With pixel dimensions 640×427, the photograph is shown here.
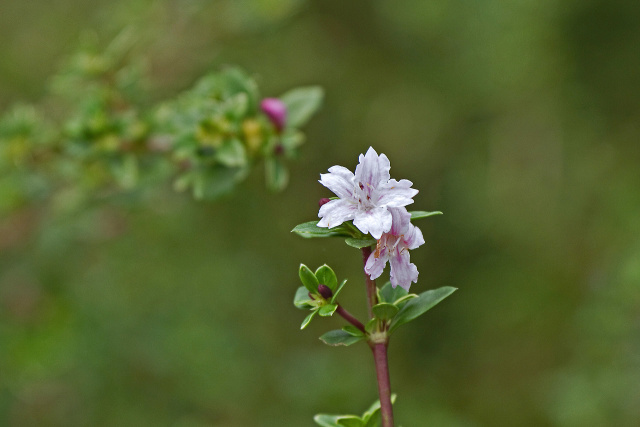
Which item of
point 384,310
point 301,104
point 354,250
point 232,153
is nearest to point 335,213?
point 384,310

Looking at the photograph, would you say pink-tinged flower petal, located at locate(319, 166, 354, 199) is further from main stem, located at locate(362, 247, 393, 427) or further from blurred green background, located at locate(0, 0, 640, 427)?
blurred green background, located at locate(0, 0, 640, 427)

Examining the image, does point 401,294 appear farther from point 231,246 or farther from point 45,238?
point 231,246

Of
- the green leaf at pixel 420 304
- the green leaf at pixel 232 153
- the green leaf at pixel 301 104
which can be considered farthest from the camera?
the green leaf at pixel 301 104

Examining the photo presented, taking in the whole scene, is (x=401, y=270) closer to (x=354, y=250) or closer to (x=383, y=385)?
(x=383, y=385)

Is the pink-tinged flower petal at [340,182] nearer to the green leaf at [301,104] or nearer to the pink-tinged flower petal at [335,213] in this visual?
the pink-tinged flower petal at [335,213]

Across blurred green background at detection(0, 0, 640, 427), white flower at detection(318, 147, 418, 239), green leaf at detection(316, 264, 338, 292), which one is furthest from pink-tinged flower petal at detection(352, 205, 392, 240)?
blurred green background at detection(0, 0, 640, 427)

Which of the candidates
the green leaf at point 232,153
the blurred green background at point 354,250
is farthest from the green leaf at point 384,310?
the blurred green background at point 354,250
